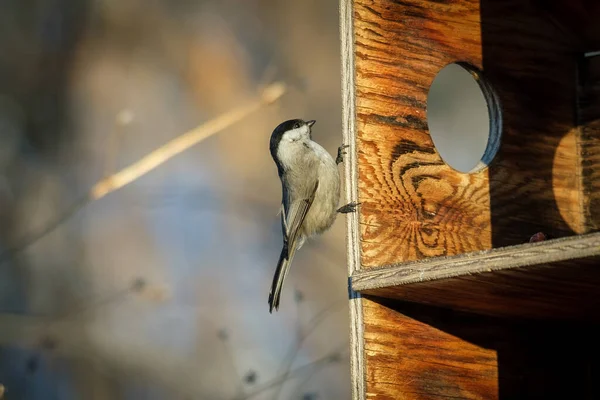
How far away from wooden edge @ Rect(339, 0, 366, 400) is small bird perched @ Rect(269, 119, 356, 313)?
34.5 inches

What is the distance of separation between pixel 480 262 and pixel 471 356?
55 centimetres

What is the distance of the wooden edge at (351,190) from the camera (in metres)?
2.38

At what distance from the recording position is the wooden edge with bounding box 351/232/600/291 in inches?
76.5

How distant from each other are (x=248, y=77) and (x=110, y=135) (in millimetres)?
735

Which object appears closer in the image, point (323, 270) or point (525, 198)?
point (525, 198)

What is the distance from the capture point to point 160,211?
485 centimetres

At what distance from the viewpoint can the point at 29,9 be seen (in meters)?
5.22

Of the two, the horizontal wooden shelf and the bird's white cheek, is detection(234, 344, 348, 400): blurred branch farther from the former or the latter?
the horizontal wooden shelf

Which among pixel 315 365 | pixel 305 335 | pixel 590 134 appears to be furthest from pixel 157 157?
pixel 590 134

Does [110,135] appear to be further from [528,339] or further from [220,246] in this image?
[528,339]

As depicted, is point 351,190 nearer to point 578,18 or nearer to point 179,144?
point 578,18

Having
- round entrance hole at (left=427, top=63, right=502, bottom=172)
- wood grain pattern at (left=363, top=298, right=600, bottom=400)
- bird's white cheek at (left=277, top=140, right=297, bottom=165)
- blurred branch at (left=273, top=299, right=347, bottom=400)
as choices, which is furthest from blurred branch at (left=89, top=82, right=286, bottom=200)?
wood grain pattern at (left=363, top=298, right=600, bottom=400)

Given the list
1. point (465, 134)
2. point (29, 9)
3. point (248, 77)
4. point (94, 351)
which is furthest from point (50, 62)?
point (465, 134)

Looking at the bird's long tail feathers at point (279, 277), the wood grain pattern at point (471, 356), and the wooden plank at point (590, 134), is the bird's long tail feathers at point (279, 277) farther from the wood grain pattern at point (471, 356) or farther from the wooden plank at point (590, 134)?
the wooden plank at point (590, 134)
